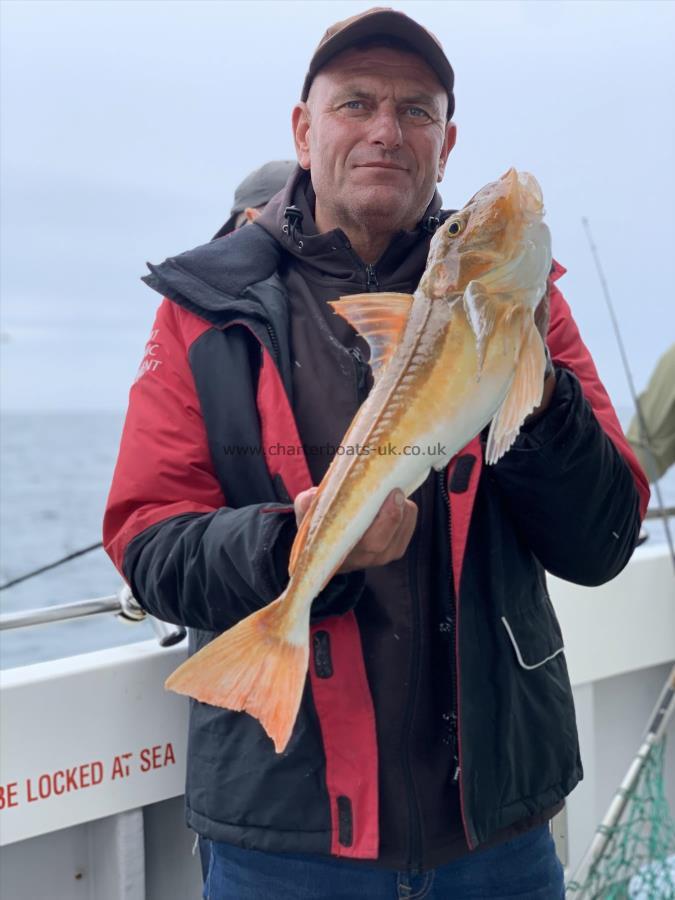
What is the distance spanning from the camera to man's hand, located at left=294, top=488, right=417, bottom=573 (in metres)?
1.85

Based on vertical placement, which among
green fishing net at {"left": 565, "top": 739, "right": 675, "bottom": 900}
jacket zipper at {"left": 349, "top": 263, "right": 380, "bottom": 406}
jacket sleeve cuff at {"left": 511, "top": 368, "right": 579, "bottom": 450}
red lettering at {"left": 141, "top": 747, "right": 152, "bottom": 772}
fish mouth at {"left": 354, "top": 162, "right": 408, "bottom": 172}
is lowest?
green fishing net at {"left": 565, "top": 739, "right": 675, "bottom": 900}

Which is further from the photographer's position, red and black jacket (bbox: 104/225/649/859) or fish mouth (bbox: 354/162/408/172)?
fish mouth (bbox: 354/162/408/172)

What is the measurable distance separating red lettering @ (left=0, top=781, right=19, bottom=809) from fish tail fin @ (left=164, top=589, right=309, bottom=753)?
114cm

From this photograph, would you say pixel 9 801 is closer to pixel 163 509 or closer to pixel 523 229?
pixel 163 509

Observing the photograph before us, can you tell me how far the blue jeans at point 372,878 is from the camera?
2.16 meters

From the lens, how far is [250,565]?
1.98 meters

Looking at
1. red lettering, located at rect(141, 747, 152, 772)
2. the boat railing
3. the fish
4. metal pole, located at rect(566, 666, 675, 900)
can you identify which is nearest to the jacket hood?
the fish

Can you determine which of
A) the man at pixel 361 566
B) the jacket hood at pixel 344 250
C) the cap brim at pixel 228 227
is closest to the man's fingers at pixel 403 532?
the man at pixel 361 566

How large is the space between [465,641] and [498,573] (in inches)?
7.1

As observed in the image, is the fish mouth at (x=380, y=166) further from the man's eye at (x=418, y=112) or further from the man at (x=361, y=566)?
the man's eye at (x=418, y=112)

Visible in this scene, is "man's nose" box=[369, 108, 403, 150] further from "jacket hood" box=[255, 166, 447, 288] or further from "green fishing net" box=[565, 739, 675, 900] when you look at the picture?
"green fishing net" box=[565, 739, 675, 900]

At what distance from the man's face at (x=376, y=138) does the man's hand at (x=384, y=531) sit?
848 mm

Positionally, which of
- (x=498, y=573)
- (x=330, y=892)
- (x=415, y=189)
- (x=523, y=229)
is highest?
(x=415, y=189)


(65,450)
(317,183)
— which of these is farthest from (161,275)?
(65,450)
